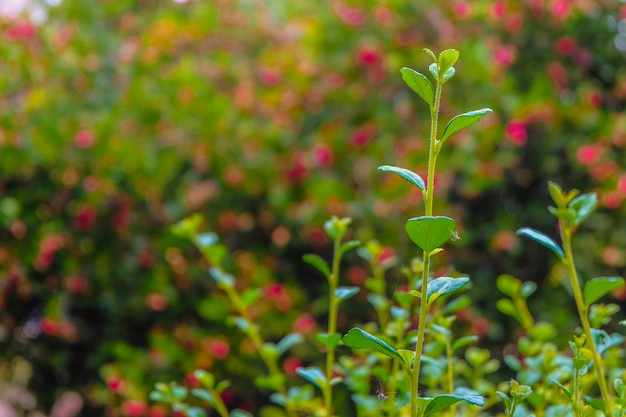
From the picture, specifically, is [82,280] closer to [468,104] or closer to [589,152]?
A: [468,104]

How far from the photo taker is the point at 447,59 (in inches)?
28.9

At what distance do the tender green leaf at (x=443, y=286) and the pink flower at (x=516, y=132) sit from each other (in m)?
1.94

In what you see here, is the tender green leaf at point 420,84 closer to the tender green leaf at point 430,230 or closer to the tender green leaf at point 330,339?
the tender green leaf at point 430,230

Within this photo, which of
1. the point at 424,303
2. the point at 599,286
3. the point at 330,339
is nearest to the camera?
the point at 424,303

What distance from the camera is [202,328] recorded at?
8.43 feet

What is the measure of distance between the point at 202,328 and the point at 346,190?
→ 0.66m

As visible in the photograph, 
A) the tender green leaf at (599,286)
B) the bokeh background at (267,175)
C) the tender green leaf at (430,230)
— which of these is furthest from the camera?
the bokeh background at (267,175)

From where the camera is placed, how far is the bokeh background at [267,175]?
97.4 inches

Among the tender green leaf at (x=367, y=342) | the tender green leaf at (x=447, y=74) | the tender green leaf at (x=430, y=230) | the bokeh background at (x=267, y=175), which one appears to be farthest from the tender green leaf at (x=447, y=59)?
the bokeh background at (x=267, y=175)

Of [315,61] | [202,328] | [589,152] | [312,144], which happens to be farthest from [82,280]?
[589,152]

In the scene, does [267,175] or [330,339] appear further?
[267,175]

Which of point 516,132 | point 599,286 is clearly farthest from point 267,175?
point 599,286

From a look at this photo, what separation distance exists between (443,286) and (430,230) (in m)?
0.07

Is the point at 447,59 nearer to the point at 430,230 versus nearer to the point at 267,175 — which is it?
the point at 430,230
